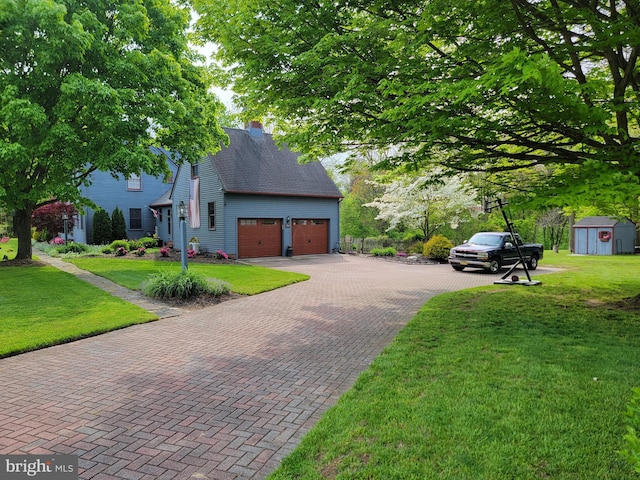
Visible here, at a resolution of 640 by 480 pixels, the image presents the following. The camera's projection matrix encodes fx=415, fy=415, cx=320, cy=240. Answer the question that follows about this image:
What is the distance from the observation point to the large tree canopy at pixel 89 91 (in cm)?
1289

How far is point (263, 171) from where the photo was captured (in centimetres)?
2469

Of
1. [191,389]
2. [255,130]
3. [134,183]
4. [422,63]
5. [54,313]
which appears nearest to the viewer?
[191,389]

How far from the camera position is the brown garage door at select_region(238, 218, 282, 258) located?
22.9m

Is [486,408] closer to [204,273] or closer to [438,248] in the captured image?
[204,273]

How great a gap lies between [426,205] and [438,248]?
147 inches

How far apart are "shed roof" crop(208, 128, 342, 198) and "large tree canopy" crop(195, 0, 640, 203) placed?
547 inches

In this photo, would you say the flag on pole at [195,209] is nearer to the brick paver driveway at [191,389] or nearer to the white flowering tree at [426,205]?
the brick paver driveway at [191,389]

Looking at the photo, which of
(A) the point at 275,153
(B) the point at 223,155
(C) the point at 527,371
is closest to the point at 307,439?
(C) the point at 527,371

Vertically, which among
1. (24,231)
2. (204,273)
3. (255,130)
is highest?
(255,130)

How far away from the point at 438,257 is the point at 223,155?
44.3ft

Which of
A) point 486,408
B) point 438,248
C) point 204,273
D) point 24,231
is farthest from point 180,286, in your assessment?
point 438,248

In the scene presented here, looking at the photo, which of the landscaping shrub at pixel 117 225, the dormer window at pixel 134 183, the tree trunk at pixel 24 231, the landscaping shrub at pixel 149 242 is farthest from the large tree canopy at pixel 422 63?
the dormer window at pixel 134 183
